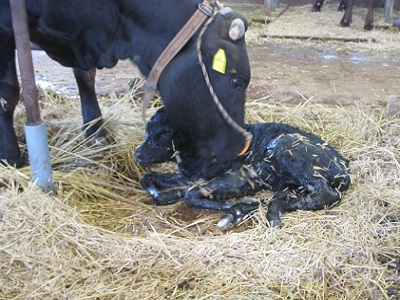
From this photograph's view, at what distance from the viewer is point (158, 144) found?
10.4 feet

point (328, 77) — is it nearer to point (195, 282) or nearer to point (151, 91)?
point (151, 91)

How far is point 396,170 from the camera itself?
3262 millimetres

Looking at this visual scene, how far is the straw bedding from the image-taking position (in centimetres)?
229

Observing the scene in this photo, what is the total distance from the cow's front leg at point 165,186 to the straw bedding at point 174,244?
0.08 meters

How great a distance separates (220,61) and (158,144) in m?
0.79

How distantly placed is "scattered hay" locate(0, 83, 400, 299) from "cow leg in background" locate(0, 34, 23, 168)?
0.27m

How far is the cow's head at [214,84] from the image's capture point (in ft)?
8.66

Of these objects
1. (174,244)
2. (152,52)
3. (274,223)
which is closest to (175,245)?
(174,244)

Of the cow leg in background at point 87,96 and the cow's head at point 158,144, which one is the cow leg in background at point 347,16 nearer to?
the cow leg in background at point 87,96

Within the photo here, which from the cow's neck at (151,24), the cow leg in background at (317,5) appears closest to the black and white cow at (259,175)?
the cow's neck at (151,24)

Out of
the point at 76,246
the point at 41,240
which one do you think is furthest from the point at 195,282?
the point at 41,240

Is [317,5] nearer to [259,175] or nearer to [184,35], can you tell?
[259,175]

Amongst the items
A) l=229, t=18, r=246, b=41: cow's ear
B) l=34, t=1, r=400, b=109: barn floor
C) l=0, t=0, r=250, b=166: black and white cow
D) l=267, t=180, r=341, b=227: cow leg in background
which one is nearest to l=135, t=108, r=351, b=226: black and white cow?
l=267, t=180, r=341, b=227: cow leg in background

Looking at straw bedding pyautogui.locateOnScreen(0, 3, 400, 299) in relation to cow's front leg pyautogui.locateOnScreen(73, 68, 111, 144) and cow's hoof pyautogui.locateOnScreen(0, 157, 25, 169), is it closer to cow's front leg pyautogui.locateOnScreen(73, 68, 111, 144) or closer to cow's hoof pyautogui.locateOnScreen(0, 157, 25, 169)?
cow's hoof pyautogui.locateOnScreen(0, 157, 25, 169)
